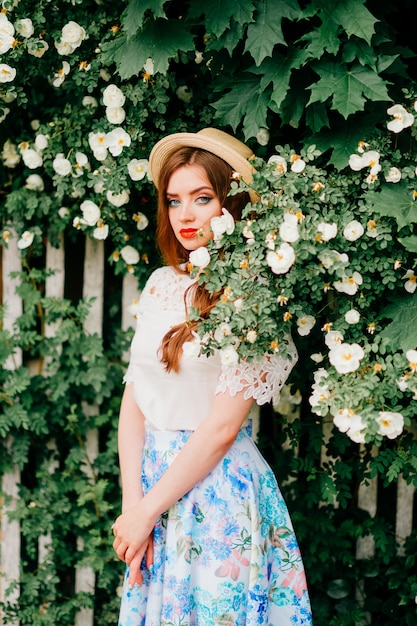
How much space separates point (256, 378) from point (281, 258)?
0.38m

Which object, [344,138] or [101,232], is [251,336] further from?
[101,232]

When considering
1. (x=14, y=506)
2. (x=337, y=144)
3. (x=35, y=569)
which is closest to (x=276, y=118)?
(x=337, y=144)

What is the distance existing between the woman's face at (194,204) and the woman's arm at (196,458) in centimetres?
51

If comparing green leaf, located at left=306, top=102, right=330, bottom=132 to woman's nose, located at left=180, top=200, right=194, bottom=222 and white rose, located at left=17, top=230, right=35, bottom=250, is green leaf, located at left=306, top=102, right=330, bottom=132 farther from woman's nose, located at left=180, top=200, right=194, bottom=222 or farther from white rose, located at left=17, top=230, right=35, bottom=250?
white rose, located at left=17, top=230, right=35, bottom=250

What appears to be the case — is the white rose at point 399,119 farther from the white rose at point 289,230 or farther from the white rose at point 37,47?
the white rose at point 37,47

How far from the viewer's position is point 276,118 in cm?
248

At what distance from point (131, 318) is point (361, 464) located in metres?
1.13

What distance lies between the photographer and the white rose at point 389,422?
1791 millimetres

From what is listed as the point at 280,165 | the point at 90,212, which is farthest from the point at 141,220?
the point at 280,165

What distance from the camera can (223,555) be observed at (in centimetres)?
201

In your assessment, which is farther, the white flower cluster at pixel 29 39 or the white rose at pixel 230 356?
the white flower cluster at pixel 29 39

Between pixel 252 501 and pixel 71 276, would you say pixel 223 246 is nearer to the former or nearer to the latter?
pixel 252 501

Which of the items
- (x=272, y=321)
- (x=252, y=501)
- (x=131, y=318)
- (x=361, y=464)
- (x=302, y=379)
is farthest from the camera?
(x=131, y=318)

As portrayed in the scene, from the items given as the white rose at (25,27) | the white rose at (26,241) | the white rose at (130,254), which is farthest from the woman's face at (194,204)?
the white rose at (26,241)
